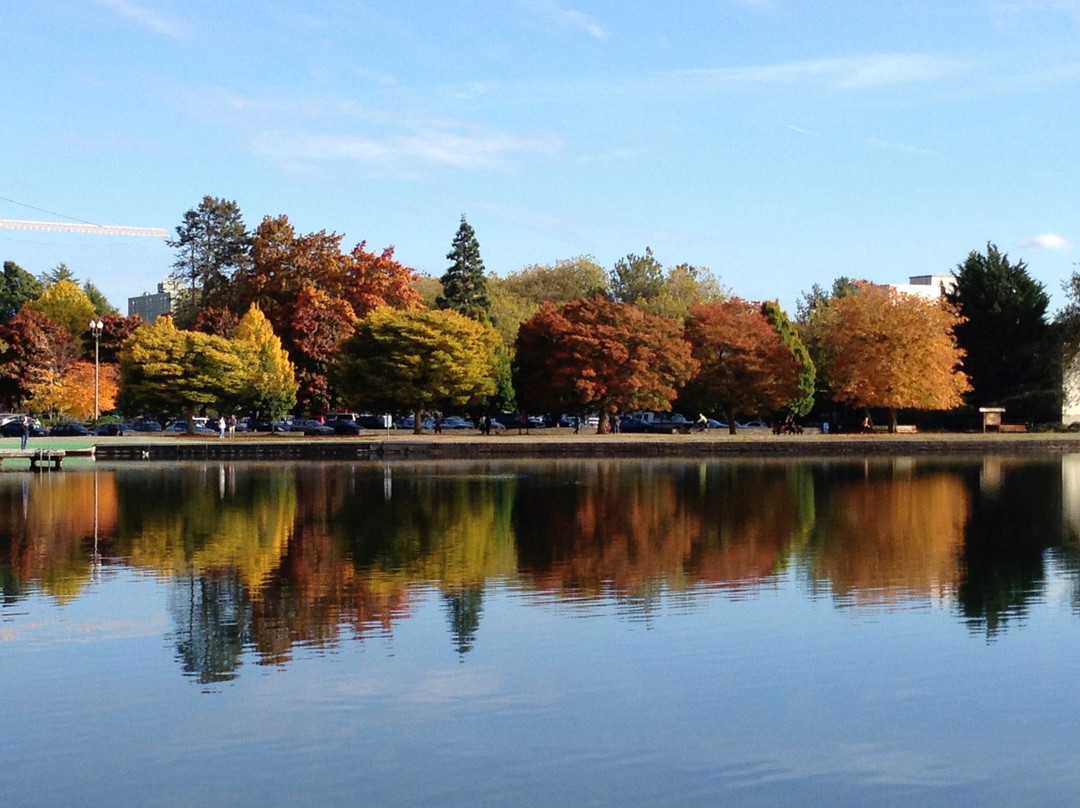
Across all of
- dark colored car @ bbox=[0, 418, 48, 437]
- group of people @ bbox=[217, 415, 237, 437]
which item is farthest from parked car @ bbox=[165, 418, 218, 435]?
dark colored car @ bbox=[0, 418, 48, 437]

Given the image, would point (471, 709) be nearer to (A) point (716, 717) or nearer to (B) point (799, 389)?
(A) point (716, 717)

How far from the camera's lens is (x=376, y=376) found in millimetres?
74500

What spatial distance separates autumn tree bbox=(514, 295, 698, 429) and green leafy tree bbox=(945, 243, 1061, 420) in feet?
61.6

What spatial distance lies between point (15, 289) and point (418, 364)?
69.4 meters

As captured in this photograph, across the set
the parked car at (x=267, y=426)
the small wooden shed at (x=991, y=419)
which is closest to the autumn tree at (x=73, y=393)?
the parked car at (x=267, y=426)

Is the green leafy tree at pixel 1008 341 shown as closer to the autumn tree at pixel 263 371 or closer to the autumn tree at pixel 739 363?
the autumn tree at pixel 739 363

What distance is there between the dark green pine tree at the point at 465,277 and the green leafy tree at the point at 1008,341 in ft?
105

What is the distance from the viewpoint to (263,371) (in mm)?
79938

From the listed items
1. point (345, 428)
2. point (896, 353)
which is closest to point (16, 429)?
point (345, 428)

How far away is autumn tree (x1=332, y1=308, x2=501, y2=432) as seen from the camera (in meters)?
74.1

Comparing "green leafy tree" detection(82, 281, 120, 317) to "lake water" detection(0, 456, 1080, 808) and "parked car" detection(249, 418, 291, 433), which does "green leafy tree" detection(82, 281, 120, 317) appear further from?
"lake water" detection(0, 456, 1080, 808)

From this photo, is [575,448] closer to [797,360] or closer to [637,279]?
[797,360]

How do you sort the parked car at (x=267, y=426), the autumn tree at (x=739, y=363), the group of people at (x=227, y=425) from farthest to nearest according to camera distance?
the parked car at (x=267, y=426) → the autumn tree at (x=739, y=363) → the group of people at (x=227, y=425)

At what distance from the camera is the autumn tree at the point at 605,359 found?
73500mm
